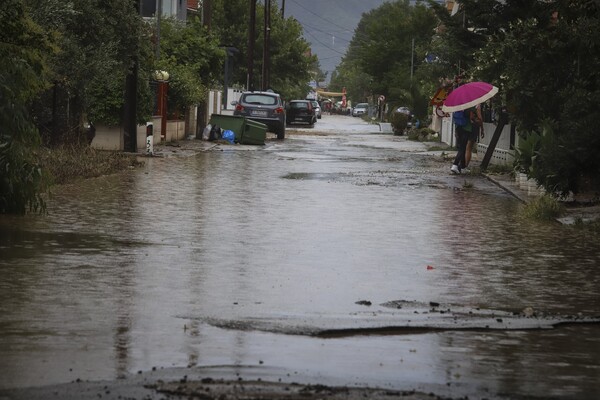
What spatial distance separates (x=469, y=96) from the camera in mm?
27250

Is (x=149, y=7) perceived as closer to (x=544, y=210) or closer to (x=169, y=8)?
(x=169, y=8)

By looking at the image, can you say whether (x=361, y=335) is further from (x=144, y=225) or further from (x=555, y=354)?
(x=144, y=225)

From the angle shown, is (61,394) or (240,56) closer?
(61,394)

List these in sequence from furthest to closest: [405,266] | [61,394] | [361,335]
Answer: [405,266] < [361,335] < [61,394]

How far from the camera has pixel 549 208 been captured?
17.4 metres

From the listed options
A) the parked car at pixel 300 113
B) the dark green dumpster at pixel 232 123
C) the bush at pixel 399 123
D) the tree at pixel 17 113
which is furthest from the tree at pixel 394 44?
the tree at pixel 17 113

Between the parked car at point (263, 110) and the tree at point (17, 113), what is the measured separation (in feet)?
102

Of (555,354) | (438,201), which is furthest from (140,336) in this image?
(438,201)

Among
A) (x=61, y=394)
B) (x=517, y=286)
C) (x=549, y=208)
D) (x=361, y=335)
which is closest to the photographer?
(x=61, y=394)

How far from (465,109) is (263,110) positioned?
1943 cm

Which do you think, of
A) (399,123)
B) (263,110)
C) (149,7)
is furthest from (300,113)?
(263,110)

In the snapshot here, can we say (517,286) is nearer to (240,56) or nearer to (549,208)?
(549,208)

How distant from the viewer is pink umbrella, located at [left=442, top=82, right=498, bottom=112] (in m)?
27.0

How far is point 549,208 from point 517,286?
22.0 ft
